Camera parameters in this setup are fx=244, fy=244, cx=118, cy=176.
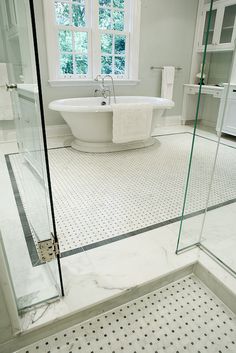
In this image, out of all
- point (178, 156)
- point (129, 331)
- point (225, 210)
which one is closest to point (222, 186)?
point (225, 210)

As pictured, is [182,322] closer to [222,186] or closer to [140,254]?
[140,254]

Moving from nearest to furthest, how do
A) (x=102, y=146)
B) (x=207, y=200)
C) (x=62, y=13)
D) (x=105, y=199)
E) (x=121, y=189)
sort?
(x=207, y=200)
(x=105, y=199)
(x=121, y=189)
(x=102, y=146)
(x=62, y=13)

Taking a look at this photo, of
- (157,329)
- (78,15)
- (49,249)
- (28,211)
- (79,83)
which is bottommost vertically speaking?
(157,329)

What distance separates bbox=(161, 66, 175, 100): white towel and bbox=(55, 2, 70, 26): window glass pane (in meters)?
1.78

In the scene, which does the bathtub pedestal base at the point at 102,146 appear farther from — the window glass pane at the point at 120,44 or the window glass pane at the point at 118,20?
the window glass pane at the point at 118,20

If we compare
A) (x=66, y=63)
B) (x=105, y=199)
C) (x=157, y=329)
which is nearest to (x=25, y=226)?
(x=105, y=199)

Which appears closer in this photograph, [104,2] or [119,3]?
[104,2]

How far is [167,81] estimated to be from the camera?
14.3 feet

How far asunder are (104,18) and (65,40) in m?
0.72

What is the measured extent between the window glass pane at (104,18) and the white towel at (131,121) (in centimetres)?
168

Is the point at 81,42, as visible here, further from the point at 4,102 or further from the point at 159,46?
the point at 4,102

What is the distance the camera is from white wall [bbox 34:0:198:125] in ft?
12.6

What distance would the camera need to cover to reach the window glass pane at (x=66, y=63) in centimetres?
370

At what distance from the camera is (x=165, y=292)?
131 centimetres
